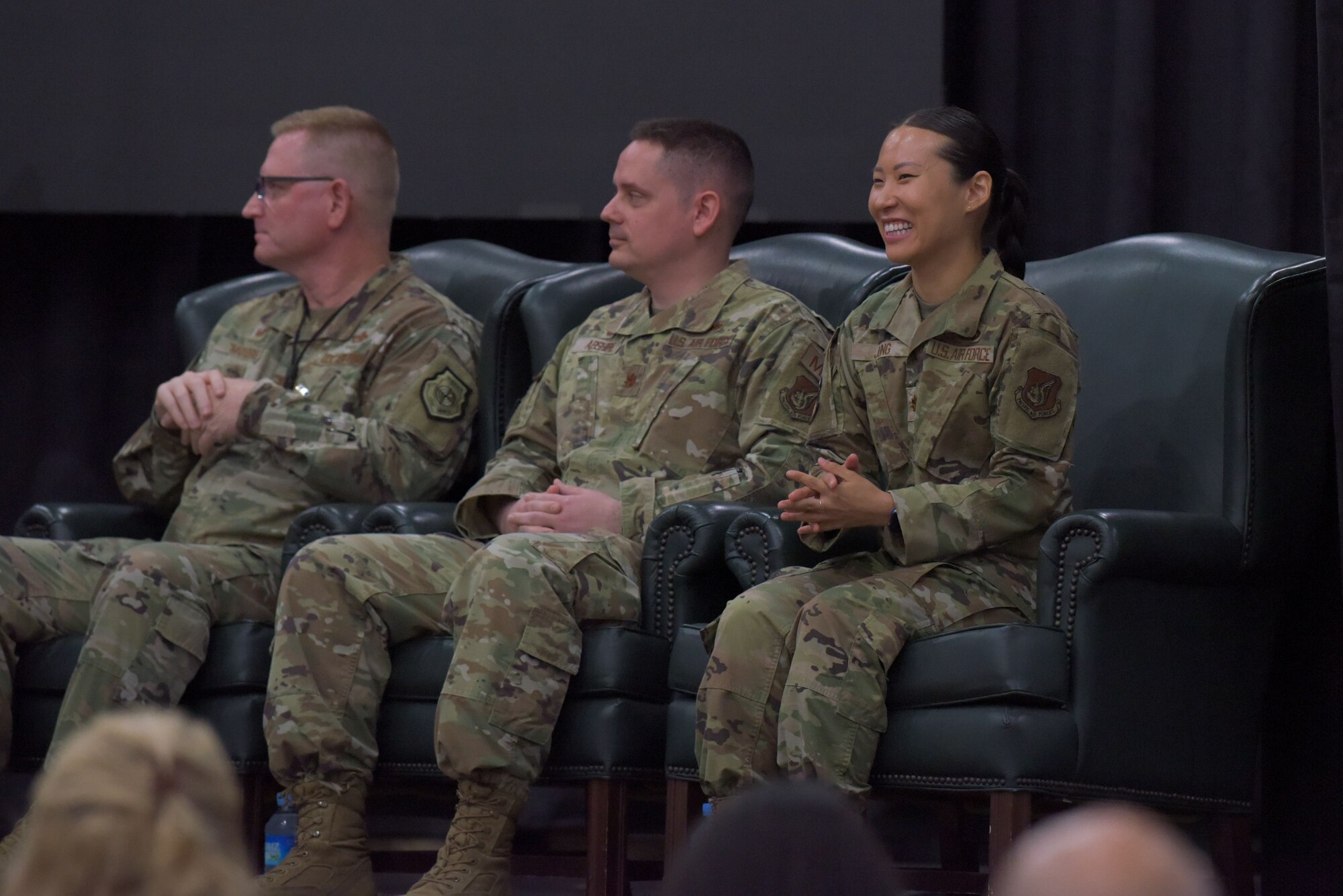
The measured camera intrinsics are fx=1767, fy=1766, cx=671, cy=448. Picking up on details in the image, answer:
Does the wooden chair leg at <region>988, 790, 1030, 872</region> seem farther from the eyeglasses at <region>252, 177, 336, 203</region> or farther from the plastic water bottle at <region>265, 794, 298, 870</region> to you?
the eyeglasses at <region>252, 177, 336, 203</region>

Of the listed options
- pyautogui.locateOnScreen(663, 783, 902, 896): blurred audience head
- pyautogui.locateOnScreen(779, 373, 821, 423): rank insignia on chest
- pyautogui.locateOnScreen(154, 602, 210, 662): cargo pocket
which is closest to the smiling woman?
pyautogui.locateOnScreen(779, 373, 821, 423): rank insignia on chest

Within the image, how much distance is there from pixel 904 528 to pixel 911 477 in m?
0.20

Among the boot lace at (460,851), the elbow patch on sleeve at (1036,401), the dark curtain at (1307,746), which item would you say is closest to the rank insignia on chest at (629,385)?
the elbow patch on sleeve at (1036,401)

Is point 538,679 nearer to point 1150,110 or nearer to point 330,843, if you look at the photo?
point 330,843

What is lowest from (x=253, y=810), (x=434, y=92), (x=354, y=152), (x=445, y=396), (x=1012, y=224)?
(x=253, y=810)

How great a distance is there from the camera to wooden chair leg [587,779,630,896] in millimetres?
2666

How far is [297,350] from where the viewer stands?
3.56 m

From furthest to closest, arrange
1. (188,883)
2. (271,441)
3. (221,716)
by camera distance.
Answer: (271,441), (221,716), (188,883)

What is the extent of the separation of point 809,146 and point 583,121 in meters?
0.53

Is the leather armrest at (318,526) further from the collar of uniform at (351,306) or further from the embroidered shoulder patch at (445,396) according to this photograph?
the collar of uniform at (351,306)

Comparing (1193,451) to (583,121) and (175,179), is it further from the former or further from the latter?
(175,179)

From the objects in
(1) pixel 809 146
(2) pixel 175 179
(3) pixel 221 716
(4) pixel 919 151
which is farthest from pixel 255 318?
(4) pixel 919 151

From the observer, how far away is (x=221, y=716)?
300cm

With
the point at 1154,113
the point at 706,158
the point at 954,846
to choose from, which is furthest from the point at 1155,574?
the point at 1154,113
